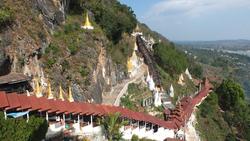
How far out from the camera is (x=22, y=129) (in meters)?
27.0

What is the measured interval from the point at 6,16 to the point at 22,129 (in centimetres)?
1440

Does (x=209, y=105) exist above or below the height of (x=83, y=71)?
below

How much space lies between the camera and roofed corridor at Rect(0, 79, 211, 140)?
29453mm

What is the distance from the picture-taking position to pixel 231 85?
8800 cm

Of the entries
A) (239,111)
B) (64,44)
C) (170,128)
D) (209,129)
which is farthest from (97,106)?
(239,111)

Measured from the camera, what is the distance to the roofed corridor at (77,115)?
2945cm

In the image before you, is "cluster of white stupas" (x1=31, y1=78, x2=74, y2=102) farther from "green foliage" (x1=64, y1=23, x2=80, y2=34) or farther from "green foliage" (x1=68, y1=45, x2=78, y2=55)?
"green foliage" (x1=64, y1=23, x2=80, y2=34)

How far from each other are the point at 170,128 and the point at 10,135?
28505 millimetres

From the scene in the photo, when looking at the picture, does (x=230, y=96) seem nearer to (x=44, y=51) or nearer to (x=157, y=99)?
(x=157, y=99)

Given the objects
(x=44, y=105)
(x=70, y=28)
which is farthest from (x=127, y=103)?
(x=44, y=105)

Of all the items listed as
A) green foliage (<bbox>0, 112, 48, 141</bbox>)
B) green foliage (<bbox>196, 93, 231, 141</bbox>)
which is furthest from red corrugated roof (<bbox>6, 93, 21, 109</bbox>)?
green foliage (<bbox>196, 93, 231, 141</bbox>)

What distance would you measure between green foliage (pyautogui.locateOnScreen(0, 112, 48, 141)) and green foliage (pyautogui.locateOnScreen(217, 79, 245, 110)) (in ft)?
204

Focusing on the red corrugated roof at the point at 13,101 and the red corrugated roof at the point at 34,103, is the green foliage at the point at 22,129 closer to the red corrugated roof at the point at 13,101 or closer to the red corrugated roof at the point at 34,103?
the red corrugated roof at the point at 13,101

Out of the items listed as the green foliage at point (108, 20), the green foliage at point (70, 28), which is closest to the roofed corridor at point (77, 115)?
the green foliage at point (70, 28)
